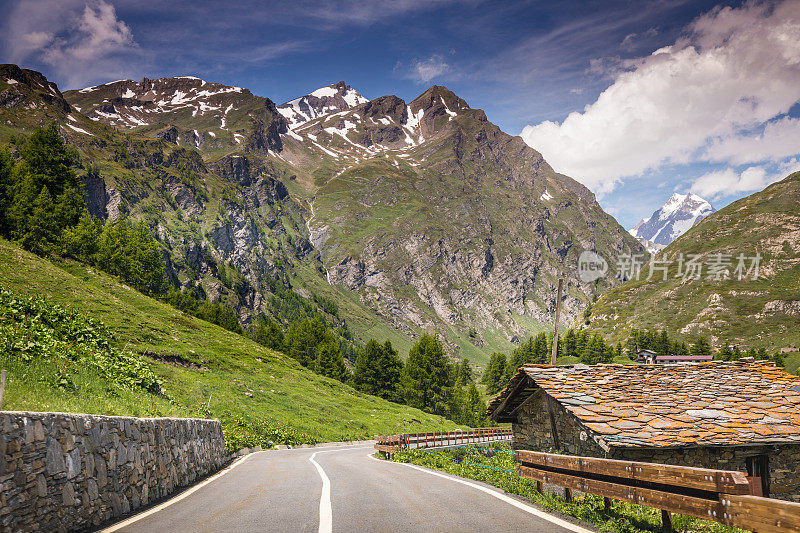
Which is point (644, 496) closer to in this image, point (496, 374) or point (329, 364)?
point (329, 364)

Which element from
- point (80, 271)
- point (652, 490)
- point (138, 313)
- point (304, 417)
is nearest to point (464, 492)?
point (652, 490)

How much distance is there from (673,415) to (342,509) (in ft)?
38.1

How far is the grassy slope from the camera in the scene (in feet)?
105

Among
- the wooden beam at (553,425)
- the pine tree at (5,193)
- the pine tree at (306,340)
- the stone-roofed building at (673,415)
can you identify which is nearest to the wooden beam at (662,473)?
the stone-roofed building at (673,415)

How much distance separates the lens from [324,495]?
35.6ft

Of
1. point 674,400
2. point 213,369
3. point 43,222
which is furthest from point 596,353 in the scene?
point 43,222

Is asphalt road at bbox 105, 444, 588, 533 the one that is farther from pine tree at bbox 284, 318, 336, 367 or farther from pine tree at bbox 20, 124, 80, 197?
pine tree at bbox 284, 318, 336, 367

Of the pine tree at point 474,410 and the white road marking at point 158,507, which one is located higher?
the white road marking at point 158,507

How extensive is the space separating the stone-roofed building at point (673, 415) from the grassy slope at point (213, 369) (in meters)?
14.8

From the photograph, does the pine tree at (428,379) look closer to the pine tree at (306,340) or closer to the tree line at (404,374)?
the tree line at (404,374)

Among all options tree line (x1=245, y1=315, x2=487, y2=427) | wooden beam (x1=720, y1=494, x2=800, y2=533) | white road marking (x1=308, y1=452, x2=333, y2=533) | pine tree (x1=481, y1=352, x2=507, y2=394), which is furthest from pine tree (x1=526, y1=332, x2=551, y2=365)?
wooden beam (x1=720, y1=494, x2=800, y2=533)

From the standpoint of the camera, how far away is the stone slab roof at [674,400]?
13.1 m

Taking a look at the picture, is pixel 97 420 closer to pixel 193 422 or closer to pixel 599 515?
pixel 193 422

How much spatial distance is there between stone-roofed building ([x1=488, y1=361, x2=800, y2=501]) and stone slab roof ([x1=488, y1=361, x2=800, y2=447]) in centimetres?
4
